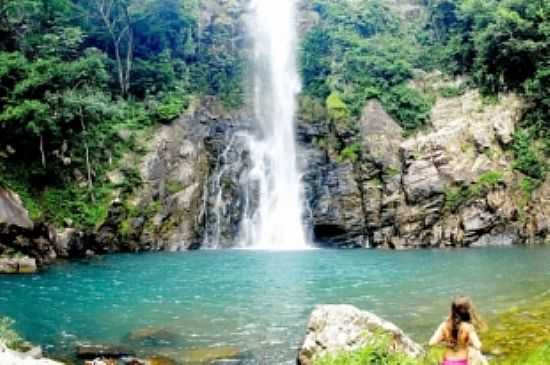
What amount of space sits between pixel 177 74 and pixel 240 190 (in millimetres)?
11096

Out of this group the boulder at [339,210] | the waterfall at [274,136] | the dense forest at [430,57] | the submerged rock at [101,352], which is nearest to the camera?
the submerged rock at [101,352]

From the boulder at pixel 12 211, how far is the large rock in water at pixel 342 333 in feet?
66.2

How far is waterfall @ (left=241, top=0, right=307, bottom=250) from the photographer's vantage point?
124 feet

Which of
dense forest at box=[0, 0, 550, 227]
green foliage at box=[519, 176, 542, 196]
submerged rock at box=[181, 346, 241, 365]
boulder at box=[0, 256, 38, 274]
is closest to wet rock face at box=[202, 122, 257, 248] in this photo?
dense forest at box=[0, 0, 550, 227]

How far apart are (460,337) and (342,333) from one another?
2.83m

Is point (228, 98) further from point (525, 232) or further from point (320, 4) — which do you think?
point (525, 232)

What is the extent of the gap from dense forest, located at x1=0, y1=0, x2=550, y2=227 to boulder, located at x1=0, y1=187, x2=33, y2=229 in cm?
159

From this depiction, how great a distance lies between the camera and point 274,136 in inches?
1634

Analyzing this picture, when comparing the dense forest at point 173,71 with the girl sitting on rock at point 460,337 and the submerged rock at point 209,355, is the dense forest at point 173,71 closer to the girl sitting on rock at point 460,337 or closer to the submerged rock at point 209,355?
the submerged rock at point 209,355

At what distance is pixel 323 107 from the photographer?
41469mm

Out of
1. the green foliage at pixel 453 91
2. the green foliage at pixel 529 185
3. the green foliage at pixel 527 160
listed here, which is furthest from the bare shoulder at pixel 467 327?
the green foliage at pixel 453 91

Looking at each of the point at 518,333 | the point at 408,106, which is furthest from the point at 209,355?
the point at 408,106

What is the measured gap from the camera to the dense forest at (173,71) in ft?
101

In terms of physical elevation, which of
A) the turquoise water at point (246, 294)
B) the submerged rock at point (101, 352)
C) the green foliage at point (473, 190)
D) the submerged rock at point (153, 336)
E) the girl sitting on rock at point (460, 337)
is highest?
the green foliage at point (473, 190)
